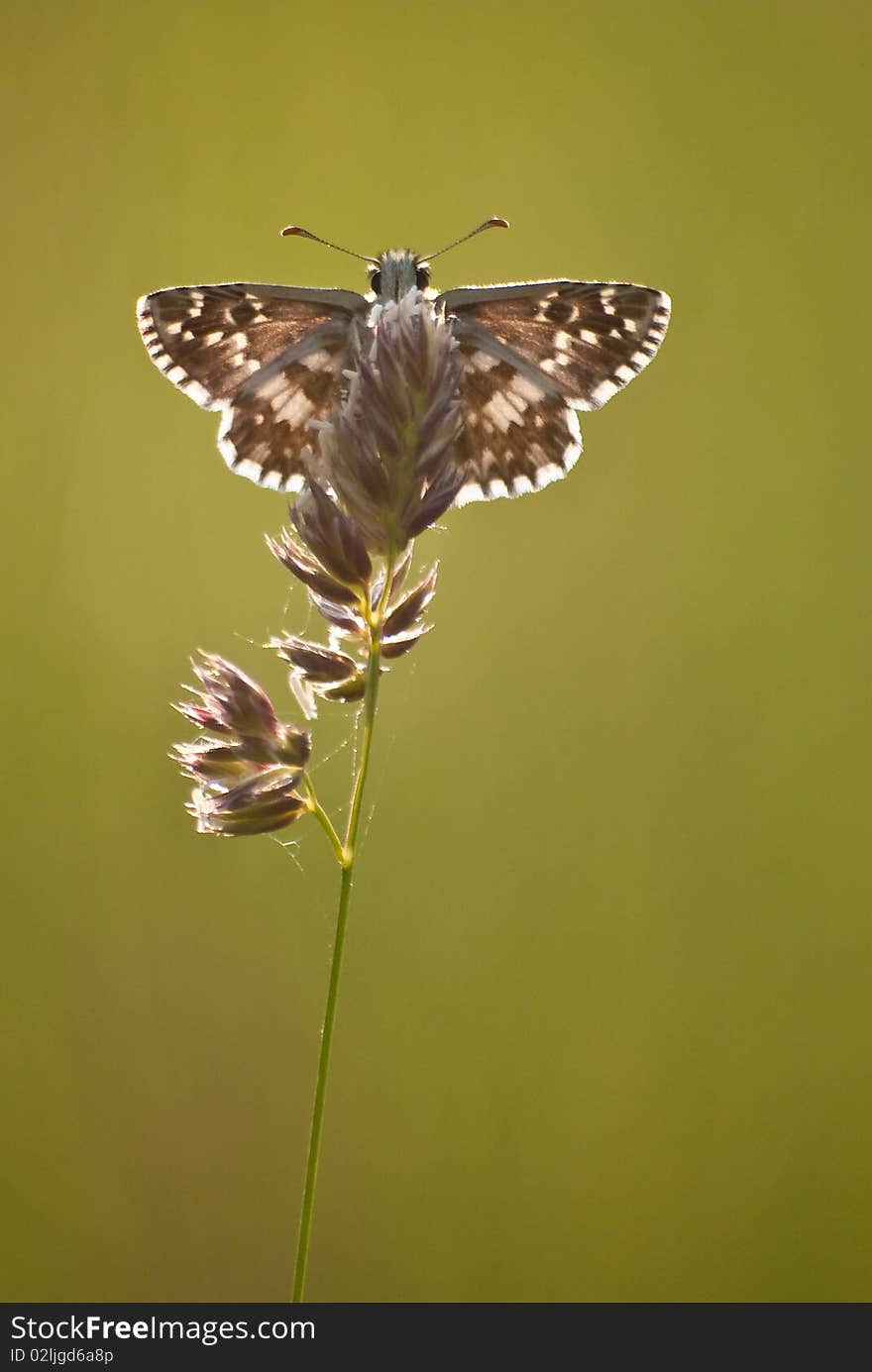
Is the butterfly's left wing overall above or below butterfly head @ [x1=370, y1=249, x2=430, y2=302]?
below

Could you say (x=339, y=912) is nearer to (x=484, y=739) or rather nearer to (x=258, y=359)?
(x=258, y=359)

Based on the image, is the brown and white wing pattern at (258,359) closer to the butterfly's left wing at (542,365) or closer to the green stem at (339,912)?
the butterfly's left wing at (542,365)

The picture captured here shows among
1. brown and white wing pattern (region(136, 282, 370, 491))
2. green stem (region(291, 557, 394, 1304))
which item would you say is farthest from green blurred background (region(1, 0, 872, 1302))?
green stem (region(291, 557, 394, 1304))

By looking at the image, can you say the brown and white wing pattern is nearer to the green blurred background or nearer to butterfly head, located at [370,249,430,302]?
butterfly head, located at [370,249,430,302]

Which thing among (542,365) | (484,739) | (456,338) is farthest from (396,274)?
(484,739)

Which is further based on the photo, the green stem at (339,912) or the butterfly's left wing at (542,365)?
the butterfly's left wing at (542,365)

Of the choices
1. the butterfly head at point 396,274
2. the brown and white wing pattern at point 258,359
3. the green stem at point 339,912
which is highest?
the butterfly head at point 396,274

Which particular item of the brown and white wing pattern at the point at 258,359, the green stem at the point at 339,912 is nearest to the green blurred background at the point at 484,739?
the brown and white wing pattern at the point at 258,359

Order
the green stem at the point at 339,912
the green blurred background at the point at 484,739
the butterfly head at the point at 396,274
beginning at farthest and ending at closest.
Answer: the green blurred background at the point at 484,739
the butterfly head at the point at 396,274
the green stem at the point at 339,912

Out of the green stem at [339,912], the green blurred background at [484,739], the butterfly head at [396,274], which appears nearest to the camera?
the green stem at [339,912]

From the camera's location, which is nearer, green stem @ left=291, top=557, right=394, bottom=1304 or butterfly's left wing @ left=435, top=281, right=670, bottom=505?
green stem @ left=291, top=557, right=394, bottom=1304
